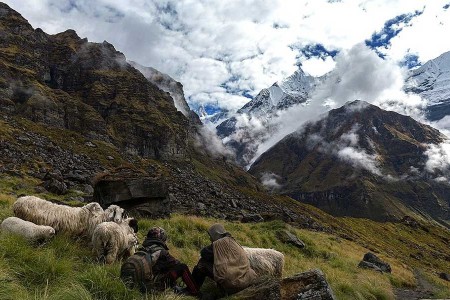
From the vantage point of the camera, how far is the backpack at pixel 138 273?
8639mm

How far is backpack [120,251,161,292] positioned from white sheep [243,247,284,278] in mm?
3250

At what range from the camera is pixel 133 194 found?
21.2 meters

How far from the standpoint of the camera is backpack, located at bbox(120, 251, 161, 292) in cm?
864

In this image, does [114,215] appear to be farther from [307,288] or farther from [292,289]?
[307,288]

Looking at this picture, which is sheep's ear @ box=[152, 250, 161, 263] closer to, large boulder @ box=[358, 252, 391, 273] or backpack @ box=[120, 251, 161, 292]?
backpack @ box=[120, 251, 161, 292]

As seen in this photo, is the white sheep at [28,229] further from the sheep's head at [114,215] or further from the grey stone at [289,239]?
the grey stone at [289,239]

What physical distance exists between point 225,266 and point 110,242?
10.7 ft

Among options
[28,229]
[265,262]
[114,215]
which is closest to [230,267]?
[265,262]

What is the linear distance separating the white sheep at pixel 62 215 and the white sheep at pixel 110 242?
1.11 m

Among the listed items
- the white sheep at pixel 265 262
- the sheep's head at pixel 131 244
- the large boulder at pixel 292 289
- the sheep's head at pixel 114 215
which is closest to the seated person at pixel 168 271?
the sheep's head at pixel 131 244

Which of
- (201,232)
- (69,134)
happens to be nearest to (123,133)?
(69,134)

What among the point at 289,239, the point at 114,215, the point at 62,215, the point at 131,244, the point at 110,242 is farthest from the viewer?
the point at 289,239

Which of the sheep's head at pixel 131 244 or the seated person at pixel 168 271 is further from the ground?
the sheep's head at pixel 131 244

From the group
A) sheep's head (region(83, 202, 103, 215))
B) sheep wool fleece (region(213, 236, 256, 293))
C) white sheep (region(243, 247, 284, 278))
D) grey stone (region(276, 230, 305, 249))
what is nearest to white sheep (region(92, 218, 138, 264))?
sheep's head (region(83, 202, 103, 215))
